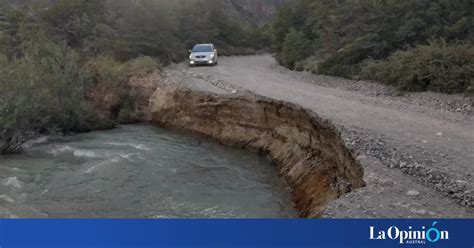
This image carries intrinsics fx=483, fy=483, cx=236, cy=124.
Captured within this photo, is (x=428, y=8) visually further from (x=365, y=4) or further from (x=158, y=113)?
(x=158, y=113)

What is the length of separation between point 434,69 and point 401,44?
5.36 m

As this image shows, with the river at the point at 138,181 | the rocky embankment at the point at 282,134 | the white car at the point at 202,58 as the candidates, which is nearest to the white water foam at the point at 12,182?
the river at the point at 138,181

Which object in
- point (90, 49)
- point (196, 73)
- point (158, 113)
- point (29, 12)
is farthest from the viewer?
point (29, 12)

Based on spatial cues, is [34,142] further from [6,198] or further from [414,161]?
[414,161]

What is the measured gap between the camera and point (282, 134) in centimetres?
1623

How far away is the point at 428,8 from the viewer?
2148cm

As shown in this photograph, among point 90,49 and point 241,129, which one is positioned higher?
point 90,49


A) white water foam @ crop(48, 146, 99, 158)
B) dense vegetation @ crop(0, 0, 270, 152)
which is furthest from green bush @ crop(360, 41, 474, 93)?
dense vegetation @ crop(0, 0, 270, 152)

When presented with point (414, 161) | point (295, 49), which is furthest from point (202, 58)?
point (414, 161)

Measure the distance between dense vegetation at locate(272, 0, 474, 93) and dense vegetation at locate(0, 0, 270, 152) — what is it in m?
9.72

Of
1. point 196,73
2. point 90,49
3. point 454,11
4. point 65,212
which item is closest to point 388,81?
point 454,11

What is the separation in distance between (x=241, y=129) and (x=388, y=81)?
6.12 m

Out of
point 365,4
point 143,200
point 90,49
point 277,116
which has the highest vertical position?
point 365,4

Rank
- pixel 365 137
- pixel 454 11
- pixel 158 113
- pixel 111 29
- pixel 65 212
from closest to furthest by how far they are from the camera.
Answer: pixel 65 212 < pixel 365 137 < pixel 454 11 < pixel 158 113 < pixel 111 29
